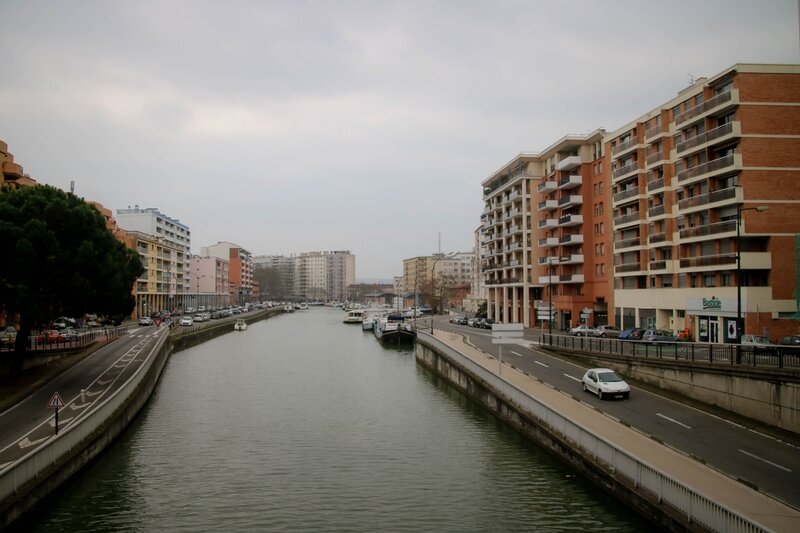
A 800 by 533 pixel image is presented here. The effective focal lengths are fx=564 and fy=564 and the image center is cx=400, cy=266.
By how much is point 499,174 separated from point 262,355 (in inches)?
Answer: 1774

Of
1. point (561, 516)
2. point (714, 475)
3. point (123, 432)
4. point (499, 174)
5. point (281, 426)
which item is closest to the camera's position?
point (714, 475)

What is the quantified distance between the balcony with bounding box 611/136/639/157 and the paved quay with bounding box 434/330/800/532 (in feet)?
108

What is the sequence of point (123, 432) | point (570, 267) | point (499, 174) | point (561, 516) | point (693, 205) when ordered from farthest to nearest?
point (499, 174), point (570, 267), point (693, 205), point (123, 432), point (561, 516)

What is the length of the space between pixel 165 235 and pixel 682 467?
147 m

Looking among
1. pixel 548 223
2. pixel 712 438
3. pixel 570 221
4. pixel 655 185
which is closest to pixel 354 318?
pixel 548 223

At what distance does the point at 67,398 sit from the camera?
2806cm

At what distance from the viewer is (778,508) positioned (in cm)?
1362

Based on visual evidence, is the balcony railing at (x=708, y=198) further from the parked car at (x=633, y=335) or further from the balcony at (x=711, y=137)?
the parked car at (x=633, y=335)

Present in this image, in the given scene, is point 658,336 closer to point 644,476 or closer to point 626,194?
point 626,194

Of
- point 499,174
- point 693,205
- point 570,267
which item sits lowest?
point 570,267

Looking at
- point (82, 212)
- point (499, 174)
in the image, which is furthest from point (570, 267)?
point (82, 212)

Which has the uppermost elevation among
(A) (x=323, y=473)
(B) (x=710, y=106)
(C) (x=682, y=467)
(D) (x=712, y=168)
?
(B) (x=710, y=106)

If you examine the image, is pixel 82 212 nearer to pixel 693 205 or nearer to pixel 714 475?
pixel 714 475

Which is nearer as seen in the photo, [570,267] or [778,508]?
[778,508]
